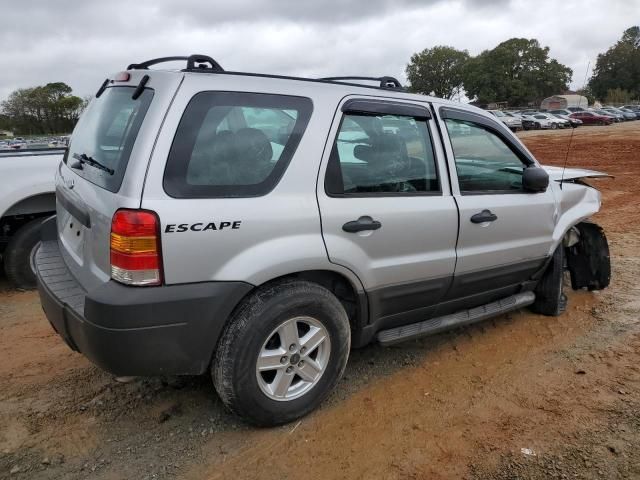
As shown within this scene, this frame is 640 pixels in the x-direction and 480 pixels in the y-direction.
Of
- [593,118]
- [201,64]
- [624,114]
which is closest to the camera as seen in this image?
[201,64]

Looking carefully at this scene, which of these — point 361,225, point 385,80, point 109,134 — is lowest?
point 361,225

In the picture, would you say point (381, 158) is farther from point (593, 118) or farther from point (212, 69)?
point (593, 118)

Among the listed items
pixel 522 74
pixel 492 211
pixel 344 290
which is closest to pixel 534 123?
pixel 492 211

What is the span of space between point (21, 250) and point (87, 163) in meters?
2.72

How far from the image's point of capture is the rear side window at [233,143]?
2473mm

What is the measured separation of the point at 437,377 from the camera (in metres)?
3.48

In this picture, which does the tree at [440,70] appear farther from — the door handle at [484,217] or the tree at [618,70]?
the door handle at [484,217]

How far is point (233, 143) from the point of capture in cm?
264

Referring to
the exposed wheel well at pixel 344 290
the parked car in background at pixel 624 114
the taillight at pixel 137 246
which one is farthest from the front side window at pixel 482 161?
the parked car in background at pixel 624 114

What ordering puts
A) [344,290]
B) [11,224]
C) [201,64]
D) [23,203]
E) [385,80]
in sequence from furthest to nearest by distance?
[11,224] < [23,203] < [385,80] < [344,290] < [201,64]

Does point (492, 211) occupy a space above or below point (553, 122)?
above

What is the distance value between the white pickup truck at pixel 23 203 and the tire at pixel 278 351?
319 centimetres

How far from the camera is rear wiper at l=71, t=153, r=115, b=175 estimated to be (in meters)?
2.65

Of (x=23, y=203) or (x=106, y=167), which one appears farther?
(x=23, y=203)
